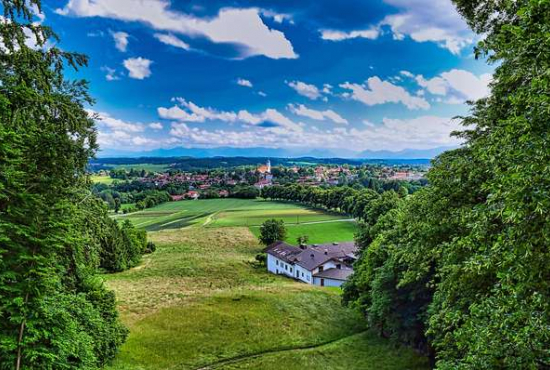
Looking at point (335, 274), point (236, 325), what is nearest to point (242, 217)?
point (335, 274)

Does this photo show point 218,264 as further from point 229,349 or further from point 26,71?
point 26,71

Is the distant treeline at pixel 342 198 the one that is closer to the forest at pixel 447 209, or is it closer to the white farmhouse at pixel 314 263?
the white farmhouse at pixel 314 263

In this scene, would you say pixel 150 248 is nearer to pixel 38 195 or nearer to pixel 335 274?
pixel 335 274

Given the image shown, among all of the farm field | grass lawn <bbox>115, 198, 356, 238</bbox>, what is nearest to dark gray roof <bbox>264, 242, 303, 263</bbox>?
the farm field

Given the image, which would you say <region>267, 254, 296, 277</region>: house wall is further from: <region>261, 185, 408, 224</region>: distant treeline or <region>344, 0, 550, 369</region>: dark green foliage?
<region>344, 0, 550, 369</region>: dark green foliage

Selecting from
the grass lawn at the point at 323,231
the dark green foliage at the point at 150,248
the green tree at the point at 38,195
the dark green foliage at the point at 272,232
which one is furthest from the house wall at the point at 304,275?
the green tree at the point at 38,195

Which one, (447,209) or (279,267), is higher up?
(447,209)
